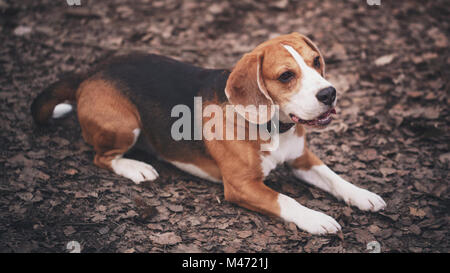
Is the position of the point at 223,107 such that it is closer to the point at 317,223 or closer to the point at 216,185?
the point at 216,185

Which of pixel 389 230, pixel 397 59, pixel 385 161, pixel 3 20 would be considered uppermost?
pixel 3 20

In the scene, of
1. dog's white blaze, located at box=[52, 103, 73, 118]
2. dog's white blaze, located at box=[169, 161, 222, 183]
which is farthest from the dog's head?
dog's white blaze, located at box=[52, 103, 73, 118]

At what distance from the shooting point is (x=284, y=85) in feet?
10.2

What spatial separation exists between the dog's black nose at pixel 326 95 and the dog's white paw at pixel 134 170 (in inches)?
76.3

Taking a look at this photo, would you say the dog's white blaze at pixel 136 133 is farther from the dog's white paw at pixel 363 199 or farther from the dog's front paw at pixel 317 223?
the dog's white paw at pixel 363 199

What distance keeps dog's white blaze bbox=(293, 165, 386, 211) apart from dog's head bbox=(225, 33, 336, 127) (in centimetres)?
82

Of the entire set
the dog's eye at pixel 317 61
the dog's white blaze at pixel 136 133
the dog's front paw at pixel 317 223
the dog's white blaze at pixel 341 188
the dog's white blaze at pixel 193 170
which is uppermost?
the dog's eye at pixel 317 61

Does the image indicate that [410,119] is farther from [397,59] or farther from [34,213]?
[34,213]

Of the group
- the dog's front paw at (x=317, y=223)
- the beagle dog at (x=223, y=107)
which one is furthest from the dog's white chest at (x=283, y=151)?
the dog's front paw at (x=317, y=223)

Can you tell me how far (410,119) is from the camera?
467cm

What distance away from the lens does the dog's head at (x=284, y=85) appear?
9.86 ft

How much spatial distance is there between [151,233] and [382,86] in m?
3.70

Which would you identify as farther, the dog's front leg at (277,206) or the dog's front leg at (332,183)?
the dog's front leg at (332,183)

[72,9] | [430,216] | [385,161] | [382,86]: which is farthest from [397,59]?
[72,9]
